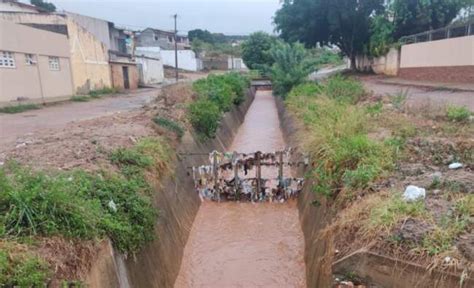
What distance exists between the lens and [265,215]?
8.88 meters

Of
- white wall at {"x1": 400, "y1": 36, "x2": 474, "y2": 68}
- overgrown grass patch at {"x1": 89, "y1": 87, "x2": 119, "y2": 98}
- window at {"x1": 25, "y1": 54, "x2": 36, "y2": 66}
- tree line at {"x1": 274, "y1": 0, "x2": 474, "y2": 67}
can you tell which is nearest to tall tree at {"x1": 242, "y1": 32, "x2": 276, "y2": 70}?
tree line at {"x1": 274, "y1": 0, "x2": 474, "y2": 67}

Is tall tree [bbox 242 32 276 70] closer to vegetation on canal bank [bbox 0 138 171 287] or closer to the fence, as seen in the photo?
the fence

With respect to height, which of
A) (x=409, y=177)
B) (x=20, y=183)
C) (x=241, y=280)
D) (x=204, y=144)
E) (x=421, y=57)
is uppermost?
(x=421, y=57)

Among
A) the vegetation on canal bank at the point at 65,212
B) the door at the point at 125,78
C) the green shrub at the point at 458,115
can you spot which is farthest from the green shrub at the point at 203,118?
the door at the point at 125,78

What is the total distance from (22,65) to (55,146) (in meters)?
14.1

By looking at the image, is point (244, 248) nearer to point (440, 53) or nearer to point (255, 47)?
point (440, 53)

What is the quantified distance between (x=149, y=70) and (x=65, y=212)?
36.7 meters

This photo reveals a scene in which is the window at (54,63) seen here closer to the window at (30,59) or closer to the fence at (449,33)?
the window at (30,59)

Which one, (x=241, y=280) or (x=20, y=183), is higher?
(x=20, y=183)

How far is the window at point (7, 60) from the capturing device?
670 inches

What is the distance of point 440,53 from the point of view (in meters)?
19.1

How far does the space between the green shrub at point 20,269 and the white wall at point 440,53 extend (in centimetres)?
1851

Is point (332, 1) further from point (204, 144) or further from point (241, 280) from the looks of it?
point (241, 280)

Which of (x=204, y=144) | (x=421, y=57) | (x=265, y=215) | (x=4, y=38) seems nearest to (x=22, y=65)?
(x=4, y=38)
